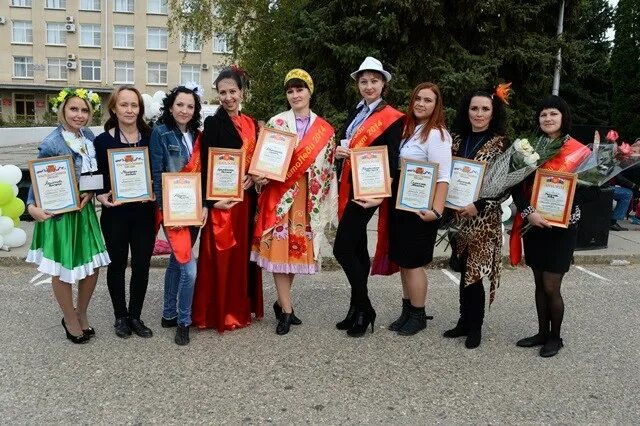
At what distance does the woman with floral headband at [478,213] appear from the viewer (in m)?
3.93

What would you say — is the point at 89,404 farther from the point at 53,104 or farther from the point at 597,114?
the point at 597,114

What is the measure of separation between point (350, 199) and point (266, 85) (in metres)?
14.7

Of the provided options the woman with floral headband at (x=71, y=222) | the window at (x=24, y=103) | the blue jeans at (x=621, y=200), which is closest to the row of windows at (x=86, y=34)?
the window at (x=24, y=103)

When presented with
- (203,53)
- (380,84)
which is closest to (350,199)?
(380,84)

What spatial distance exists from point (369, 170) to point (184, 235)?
139 centimetres

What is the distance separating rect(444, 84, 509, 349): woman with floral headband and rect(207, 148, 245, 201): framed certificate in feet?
5.14

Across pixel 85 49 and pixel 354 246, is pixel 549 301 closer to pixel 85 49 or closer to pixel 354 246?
pixel 354 246

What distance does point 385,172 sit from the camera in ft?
13.0

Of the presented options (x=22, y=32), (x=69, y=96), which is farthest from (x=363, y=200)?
(x=22, y=32)

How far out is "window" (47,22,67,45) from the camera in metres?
43.8

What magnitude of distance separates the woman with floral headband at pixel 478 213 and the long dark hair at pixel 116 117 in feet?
7.41

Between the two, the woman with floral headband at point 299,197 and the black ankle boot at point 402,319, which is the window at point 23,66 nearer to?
the woman with floral headband at point 299,197

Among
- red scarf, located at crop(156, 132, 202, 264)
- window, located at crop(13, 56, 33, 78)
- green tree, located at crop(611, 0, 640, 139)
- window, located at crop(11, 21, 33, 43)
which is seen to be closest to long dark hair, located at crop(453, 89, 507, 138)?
red scarf, located at crop(156, 132, 202, 264)

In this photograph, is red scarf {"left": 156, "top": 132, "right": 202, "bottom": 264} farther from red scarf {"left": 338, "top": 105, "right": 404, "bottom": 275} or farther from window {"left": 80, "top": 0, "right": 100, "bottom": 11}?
window {"left": 80, "top": 0, "right": 100, "bottom": 11}
